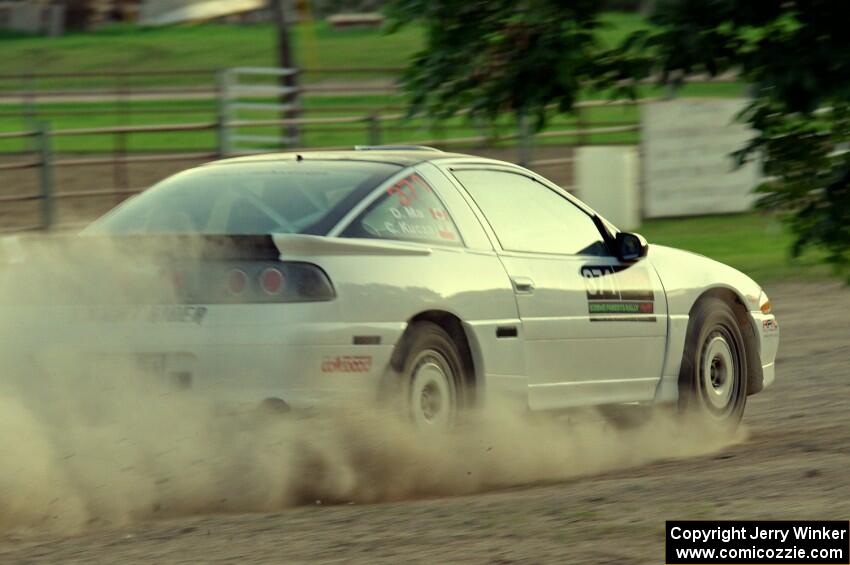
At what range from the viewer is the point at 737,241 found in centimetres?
1959

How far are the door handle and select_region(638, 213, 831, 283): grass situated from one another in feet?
26.8

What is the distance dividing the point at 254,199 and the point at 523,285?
136cm

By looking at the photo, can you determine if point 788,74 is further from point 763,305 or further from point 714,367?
point 763,305

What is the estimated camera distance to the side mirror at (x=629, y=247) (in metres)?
8.45

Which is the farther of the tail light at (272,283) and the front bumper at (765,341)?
the front bumper at (765,341)

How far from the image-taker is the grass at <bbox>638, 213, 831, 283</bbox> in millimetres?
17047

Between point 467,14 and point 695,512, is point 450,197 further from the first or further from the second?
point 695,512

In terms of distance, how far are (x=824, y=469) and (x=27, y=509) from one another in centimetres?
335

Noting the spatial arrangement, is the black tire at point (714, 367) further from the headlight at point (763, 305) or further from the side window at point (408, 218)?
the side window at point (408, 218)

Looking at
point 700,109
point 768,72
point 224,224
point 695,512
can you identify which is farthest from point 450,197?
point 700,109

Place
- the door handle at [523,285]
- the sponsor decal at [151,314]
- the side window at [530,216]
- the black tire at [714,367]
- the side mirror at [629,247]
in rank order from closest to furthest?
the sponsor decal at [151,314], the door handle at [523,285], the side window at [530,216], the side mirror at [629,247], the black tire at [714,367]

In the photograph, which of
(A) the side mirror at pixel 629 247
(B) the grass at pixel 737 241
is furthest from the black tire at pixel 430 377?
(B) the grass at pixel 737 241

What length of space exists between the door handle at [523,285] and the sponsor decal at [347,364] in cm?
118

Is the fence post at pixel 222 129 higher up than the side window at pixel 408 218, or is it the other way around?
the fence post at pixel 222 129
